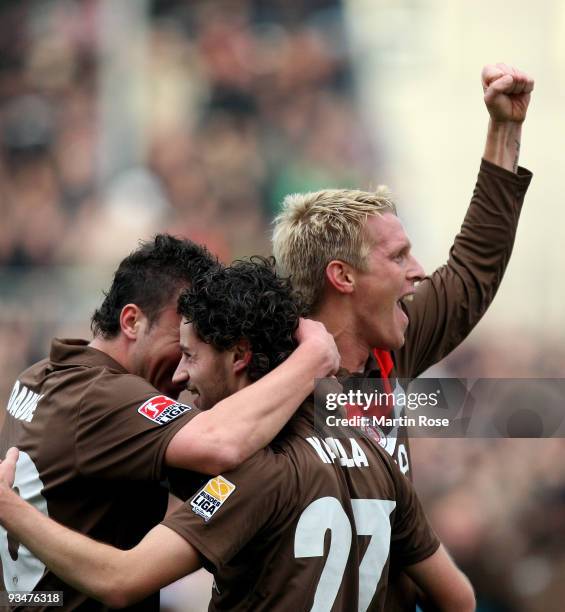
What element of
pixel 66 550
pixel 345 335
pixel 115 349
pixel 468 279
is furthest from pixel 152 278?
pixel 468 279

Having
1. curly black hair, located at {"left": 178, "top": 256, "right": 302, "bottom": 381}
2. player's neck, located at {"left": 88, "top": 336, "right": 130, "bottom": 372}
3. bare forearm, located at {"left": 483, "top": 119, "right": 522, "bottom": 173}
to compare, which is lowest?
player's neck, located at {"left": 88, "top": 336, "right": 130, "bottom": 372}

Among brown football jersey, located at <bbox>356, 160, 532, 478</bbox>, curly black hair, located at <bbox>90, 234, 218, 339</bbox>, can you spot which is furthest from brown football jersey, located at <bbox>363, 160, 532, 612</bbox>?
curly black hair, located at <bbox>90, 234, 218, 339</bbox>

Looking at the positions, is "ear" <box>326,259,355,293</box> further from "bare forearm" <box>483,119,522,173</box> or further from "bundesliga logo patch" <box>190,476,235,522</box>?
"bundesliga logo patch" <box>190,476,235,522</box>

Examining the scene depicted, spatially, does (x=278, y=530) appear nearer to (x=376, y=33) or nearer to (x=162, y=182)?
(x=162, y=182)

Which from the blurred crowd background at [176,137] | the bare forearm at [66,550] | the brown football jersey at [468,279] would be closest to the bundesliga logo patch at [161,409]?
the bare forearm at [66,550]

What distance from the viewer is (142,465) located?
2.82 metres

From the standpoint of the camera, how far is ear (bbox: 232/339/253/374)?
2801mm

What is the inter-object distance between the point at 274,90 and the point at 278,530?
6.48m

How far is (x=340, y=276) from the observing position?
139 inches

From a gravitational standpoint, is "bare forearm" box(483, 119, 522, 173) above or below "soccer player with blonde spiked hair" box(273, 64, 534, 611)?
above

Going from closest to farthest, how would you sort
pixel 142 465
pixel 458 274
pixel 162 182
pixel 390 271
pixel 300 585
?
pixel 300 585
pixel 142 465
pixel 390 271
pixel 458 274
pixel 162 182

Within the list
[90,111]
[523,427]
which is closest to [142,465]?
[523,427]

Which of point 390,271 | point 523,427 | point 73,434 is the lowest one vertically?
point 523,427

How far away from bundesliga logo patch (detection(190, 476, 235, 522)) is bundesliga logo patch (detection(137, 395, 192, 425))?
313mm
